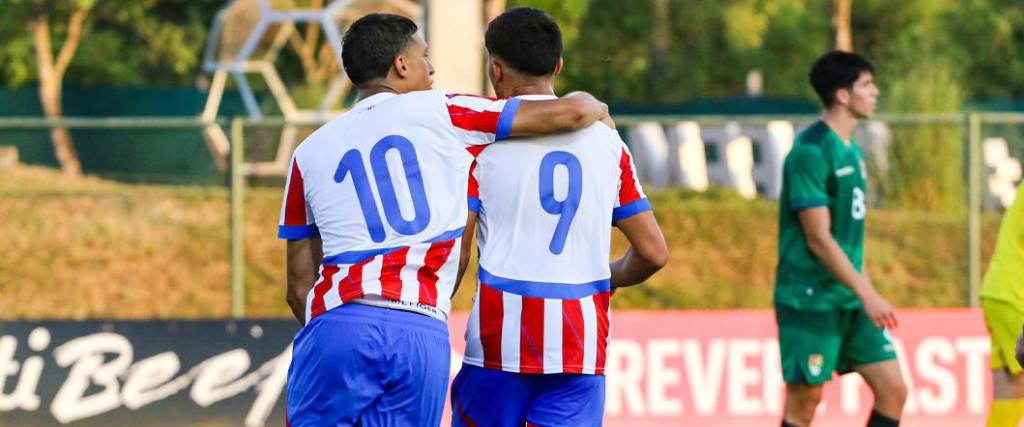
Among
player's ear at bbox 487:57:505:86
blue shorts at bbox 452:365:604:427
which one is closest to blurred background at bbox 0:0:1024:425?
blue shorts at bbox 452:365:604:427

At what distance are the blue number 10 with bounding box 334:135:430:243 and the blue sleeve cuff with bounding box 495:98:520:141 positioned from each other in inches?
12.2

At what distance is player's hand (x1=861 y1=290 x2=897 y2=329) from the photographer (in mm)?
7285

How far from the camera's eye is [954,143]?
58.0 feet

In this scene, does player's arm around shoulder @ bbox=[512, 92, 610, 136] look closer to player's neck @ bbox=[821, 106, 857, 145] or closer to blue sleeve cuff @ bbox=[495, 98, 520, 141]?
blue sleeve cuff @ bbox=[495, 98, 520, 141]

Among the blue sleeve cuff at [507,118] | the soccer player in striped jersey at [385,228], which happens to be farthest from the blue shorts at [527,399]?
the blue sleeve cuff at [507,118]

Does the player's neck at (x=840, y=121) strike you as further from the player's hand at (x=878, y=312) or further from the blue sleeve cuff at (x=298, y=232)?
the blue sleeve cuff at (x=298, y=232)

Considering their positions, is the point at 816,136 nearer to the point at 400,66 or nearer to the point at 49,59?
the point at 400,66

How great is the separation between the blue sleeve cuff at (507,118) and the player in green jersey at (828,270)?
116 inches

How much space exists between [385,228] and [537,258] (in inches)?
22.7

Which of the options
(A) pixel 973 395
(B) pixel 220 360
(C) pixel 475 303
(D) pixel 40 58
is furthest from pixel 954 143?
(D) pixel 40 58

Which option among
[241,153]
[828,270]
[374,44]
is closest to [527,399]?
[374,44]

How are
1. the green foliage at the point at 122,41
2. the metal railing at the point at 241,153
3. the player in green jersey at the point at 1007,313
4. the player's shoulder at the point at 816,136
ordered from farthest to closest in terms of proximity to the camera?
1. the green foliage at the point at 122,41
2. the metal railing at the point at 241,153
3. the player's shoulder at the point at 816,136
4. the player in green jersey at the point at 1007,313

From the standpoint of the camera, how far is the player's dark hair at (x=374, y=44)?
16.1 ft

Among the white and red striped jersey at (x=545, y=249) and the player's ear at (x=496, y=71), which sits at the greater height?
the player's ear at (x=496, y=71)
